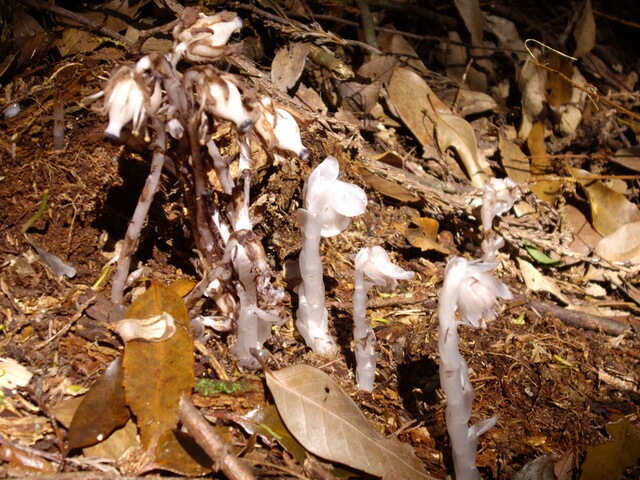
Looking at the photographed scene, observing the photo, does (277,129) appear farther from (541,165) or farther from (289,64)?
(541,165)

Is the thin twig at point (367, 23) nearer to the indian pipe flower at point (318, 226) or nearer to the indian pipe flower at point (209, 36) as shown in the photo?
the indian pipe flower at point (318, 226)

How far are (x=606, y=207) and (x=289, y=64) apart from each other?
1634 mm

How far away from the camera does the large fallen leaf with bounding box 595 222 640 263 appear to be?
2.92 m

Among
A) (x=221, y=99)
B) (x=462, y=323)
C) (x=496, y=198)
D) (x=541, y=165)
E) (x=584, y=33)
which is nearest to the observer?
(x=221, y=99)

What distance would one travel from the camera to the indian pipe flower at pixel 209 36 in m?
1.52

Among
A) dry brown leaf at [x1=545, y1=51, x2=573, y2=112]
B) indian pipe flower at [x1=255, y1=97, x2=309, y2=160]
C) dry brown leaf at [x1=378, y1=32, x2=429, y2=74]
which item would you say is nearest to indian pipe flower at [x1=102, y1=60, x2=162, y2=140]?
indian pipe flower at [x1=255, y1=97, x2=309, y2=160]

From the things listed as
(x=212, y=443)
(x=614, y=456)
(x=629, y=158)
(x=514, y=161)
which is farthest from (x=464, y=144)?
(x=212, y=443)

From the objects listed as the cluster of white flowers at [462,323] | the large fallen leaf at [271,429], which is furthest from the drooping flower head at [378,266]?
the large fallen leaf at [271,429]

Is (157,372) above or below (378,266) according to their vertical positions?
below

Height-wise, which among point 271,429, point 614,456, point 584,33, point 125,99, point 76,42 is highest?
point 125,99

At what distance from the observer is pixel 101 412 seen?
1585mm

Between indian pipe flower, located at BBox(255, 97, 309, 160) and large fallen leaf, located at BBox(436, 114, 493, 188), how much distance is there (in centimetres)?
149

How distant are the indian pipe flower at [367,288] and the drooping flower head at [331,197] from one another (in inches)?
4.8

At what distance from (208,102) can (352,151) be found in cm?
120
